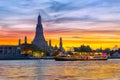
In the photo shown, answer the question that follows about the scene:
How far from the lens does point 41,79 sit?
6806 cm

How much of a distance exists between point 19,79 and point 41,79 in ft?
12.1

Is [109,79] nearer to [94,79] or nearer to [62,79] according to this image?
[94,79]

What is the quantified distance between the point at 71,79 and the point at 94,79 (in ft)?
12.7

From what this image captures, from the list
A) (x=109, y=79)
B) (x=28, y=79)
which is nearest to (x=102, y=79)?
(x=109, y=79)

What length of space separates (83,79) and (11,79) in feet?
39.2

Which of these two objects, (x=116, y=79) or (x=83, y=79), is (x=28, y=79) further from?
(x=116, y=79)

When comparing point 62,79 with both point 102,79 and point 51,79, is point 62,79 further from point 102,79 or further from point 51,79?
point 102,79

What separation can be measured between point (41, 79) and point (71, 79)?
5014 millimetres

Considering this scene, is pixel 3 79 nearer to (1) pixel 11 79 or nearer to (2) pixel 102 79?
(1) pixel 11 79

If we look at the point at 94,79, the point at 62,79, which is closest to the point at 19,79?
the point at 62,79

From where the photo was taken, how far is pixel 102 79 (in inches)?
2653

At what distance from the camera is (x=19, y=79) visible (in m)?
67.3

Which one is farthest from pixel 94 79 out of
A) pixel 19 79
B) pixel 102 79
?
pixel 19 79

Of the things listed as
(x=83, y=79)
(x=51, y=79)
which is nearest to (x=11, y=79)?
(x=51, y=79)
